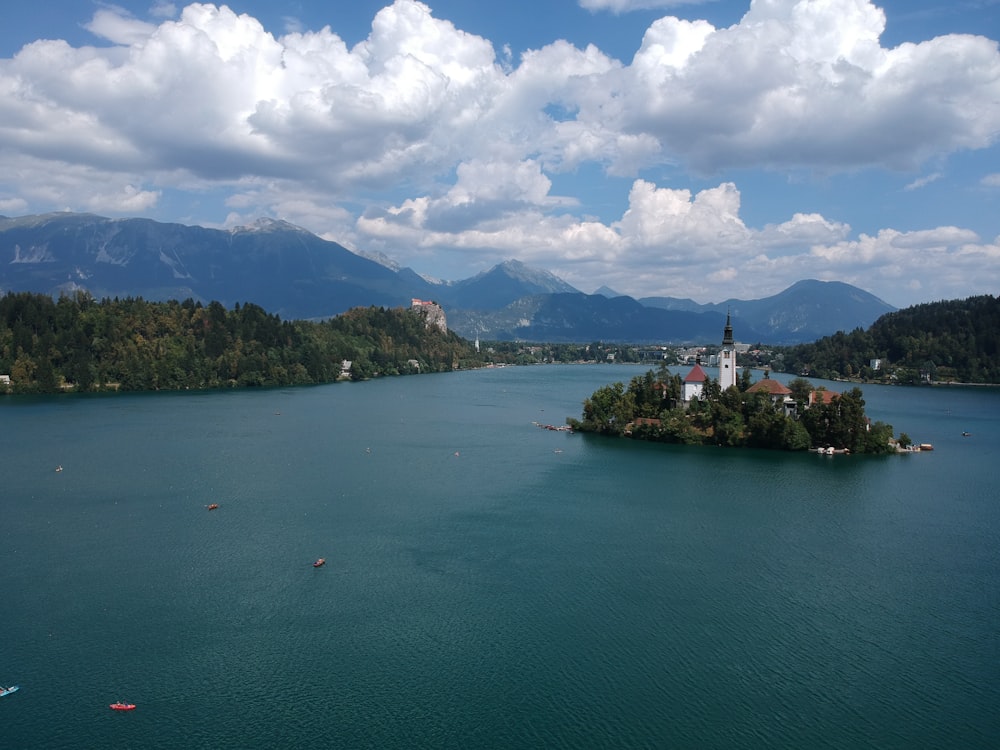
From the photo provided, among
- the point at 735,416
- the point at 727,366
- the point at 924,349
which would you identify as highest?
the point at 924,349

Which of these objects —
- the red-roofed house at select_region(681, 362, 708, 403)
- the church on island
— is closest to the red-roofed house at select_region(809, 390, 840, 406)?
the church on island

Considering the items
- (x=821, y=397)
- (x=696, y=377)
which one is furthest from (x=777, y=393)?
(x=696, y=377)

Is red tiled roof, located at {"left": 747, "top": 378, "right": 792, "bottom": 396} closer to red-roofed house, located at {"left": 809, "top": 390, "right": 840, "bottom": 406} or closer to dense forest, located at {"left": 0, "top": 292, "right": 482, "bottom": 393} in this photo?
red-roofed house, located at {"left": 809, "top": 390, "right": 840, "bottom": 406}

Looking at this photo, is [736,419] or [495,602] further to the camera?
[736,419]

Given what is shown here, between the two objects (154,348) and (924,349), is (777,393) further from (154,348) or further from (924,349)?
(924,349)

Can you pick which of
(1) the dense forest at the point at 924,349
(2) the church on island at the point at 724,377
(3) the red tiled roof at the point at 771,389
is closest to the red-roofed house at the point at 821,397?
(3) the red tiled roof at the point at 771,389
